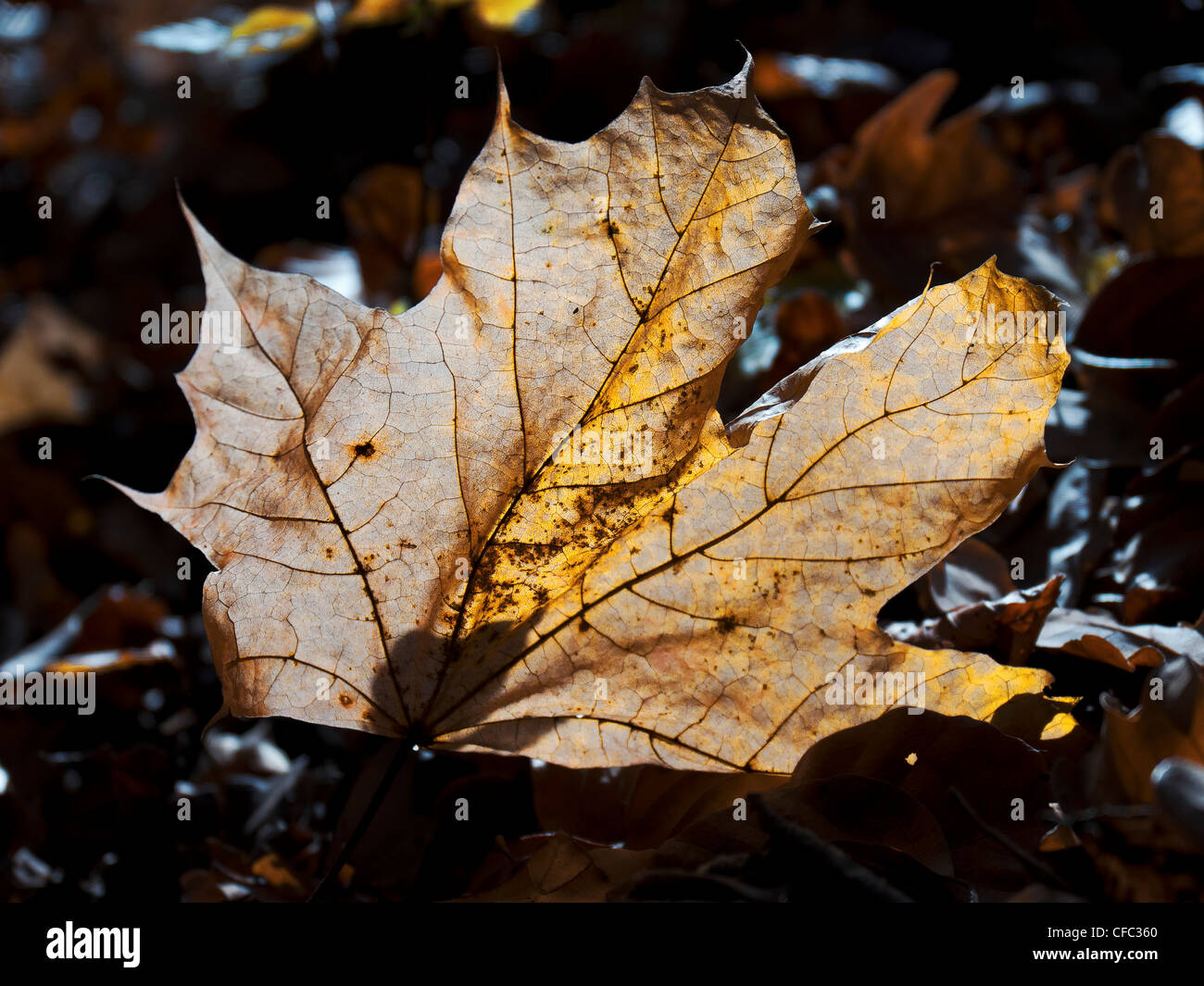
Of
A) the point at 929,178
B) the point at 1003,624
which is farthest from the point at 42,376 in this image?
the point at 1003,624

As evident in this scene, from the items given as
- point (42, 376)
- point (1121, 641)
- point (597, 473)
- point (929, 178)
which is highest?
point (929, 178)

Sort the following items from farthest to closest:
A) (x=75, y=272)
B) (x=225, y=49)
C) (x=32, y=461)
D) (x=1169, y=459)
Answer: (x=75, y=272), (x=32, y=461), (x=225, y=49), (x=1169, y=459)

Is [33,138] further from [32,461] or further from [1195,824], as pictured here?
[1195,824]

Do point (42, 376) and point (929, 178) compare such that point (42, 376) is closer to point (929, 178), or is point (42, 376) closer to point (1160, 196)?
point (929, 178)

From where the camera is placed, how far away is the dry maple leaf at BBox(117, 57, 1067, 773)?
60 centimetres

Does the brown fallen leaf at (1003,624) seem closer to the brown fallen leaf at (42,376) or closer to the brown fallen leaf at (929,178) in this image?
the brown fallen leaf at (929,178)

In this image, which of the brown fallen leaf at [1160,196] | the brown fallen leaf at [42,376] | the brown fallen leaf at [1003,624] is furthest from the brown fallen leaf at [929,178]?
the brown fallen leaf at [42,376]

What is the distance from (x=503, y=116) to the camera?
0.60m

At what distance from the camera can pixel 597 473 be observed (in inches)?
→ 25.1

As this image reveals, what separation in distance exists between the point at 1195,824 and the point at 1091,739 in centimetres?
17

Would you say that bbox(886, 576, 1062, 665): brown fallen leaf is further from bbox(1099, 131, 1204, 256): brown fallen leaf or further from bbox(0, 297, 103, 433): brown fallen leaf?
bbox(0, 297, 103, 433): brown fallen leaf

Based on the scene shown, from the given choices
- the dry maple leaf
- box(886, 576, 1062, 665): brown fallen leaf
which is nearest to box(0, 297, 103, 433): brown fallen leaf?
the dry maple leaf

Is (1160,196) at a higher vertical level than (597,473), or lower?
higher
